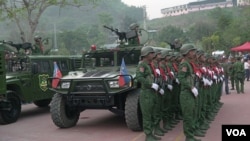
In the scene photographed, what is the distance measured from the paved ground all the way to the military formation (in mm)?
267

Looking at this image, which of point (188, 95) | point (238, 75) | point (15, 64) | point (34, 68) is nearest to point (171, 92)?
point (188, 95)

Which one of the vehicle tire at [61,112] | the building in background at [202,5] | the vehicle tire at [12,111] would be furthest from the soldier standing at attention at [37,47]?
the building in background at [202,5]

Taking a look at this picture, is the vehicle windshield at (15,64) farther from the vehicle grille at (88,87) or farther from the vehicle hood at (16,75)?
the vehicle grille at (88,87)

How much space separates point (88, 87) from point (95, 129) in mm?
1075

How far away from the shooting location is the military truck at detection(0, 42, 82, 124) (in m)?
10.4

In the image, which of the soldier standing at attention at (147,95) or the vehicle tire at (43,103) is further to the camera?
the vehicle tire at (43,103)

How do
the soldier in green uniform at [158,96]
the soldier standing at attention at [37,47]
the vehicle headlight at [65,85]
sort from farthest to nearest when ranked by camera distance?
1. the soldier standing at attention at [37,47]
2. the vehicle headlight at [65,85]
3. the soldier in green uniform at [158,96]

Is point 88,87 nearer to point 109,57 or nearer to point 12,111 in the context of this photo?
point 109,57

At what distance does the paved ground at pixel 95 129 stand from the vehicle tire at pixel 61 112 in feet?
0.51

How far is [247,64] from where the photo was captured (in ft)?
78.4

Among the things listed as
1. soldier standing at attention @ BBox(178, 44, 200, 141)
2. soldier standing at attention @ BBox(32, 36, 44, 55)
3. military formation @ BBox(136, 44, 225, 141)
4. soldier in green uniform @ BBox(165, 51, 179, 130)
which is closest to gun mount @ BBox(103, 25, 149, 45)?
military formation @ BBox(136, 44, 225, 141)

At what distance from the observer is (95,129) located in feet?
29.6

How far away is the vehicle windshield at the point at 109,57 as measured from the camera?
31.6ft

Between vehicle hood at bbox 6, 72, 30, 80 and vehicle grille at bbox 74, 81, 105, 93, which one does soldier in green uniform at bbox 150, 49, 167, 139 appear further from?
vehicle hood at bbox 6, 72, 30, 80
